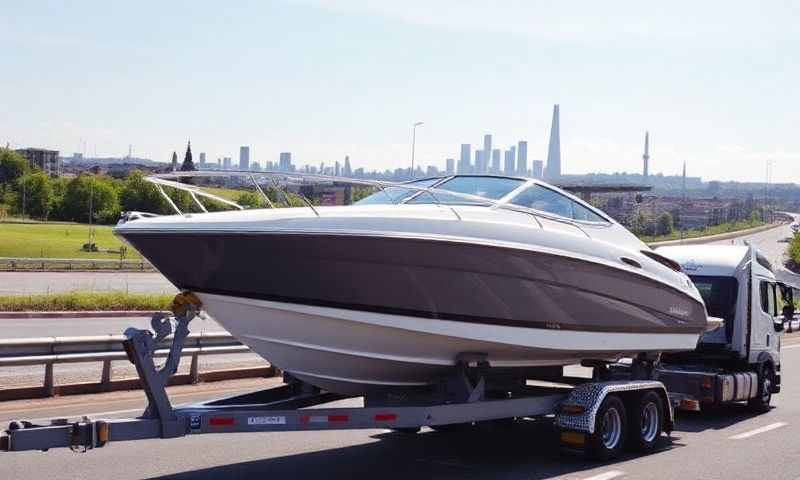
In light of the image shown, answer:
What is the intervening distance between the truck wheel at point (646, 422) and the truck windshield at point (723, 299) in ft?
12.1

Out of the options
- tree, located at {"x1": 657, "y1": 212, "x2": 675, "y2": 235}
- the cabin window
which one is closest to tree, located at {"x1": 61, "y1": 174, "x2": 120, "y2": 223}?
tree, located at {"x1": 657, "y1": 212, "x2": 675, "y2": 235}

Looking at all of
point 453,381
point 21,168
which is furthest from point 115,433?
point 21,168

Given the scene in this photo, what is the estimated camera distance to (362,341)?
9.23 metres

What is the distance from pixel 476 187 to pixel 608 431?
116 inches

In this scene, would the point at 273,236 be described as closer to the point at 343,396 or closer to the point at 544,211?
the point at 343,396

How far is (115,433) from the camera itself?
8.04 meters

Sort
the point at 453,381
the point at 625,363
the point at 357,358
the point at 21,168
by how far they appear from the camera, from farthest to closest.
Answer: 1. the point at 21,168
2. the point at 625,363
3. the point at 453,381
4. the point at 357,358

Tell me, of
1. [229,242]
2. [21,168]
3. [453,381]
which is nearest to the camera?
[229,242]

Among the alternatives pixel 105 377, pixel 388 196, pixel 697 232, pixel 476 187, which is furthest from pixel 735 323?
pixel 697 232

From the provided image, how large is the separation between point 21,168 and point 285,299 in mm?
142597

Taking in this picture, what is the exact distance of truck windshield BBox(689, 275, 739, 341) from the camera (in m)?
15.3

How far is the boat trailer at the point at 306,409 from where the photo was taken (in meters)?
7.94

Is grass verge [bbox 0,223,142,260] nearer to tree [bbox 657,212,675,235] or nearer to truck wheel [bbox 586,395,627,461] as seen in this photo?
tree [bbox 657,212,675,235]

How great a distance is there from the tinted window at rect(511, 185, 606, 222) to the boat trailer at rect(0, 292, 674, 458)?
183 centimetres
